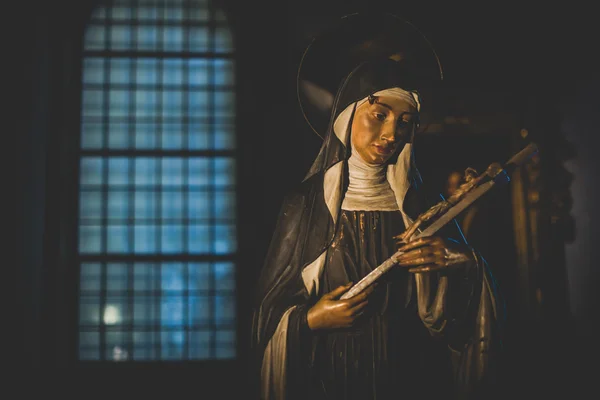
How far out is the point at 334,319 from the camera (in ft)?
20.0

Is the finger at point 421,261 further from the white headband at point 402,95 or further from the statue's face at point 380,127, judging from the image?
the white headband at point 402,95

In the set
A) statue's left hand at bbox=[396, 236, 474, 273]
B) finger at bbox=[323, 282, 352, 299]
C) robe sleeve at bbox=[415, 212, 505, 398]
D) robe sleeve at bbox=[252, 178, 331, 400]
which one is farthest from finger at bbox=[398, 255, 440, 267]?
robe sleeve at bbox=[252, 178, 331, 400]

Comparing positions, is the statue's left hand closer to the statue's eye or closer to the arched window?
the statue's eye

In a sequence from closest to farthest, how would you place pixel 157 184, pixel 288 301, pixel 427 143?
pixel 288 301
pixel 427 143
pixel 157 184

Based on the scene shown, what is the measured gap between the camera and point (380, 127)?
634 centimetres

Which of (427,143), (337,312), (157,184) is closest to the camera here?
(337,312)

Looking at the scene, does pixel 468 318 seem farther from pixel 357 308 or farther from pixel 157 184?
pixel 157 184

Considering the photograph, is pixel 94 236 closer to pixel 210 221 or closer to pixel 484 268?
pixel 210 221

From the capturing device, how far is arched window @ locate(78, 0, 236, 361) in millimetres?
7148

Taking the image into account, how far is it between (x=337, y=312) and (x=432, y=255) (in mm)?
670

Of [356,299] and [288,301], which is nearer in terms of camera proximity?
[356,299]

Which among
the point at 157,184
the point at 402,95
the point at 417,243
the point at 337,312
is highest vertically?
the point at 402,95

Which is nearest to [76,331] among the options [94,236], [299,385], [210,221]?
[94,236]

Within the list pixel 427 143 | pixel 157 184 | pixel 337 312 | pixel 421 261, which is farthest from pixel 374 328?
pixel 157 184
